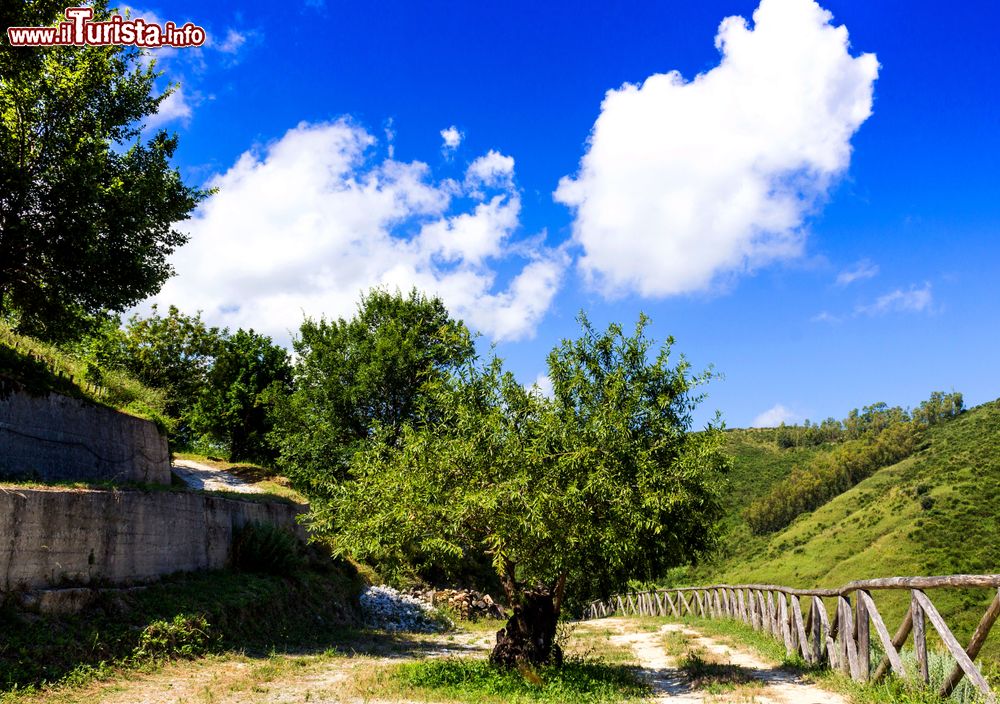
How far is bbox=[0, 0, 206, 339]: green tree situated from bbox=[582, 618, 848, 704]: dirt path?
58.3 ft

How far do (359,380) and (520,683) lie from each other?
21.6 meters

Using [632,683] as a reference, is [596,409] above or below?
above

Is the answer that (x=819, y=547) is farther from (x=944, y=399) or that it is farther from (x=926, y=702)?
(x=926, y=702)

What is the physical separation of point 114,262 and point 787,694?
19.8 meters

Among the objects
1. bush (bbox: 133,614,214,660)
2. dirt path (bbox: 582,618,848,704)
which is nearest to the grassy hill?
dirt path (bbox: 582,618,848,704)

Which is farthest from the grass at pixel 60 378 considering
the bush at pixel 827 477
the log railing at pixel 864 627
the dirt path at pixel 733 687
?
the bush at pixel 827 477

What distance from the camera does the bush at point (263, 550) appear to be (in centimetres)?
1953

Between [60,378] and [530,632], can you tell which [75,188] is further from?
[530,632]

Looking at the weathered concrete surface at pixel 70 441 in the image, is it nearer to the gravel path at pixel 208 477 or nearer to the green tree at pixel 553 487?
the green tree at pixel 553 487

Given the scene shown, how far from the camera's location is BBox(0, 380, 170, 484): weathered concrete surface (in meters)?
14.9

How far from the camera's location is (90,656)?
1162 centimetres

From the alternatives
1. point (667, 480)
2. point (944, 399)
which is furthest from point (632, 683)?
point (944, 399)

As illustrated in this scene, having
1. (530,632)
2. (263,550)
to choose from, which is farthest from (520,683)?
(263,550)

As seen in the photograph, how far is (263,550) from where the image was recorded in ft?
65.8
